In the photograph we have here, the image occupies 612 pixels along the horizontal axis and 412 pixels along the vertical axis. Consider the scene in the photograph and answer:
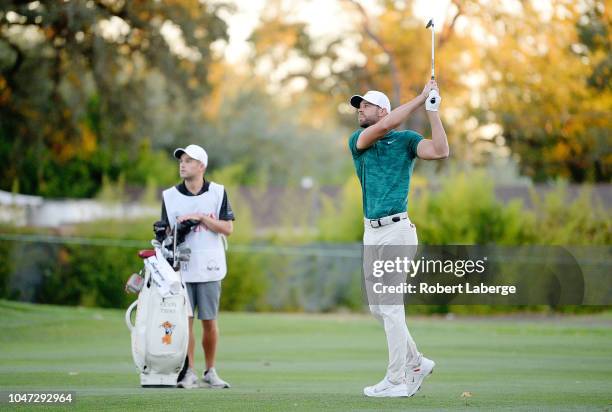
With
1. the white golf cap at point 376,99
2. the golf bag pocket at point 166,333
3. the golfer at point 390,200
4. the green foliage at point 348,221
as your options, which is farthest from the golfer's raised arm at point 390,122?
the green foliage at point 348,221

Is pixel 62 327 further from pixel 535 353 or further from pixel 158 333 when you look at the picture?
pixel 158 333

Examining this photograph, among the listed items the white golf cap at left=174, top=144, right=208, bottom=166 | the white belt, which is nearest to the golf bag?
the white golf cap at left=174, top=144, right=208, bottom=166

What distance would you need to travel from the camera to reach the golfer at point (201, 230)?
9359 millimetres

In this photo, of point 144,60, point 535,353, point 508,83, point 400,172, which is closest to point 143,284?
point 400,172

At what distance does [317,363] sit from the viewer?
12.6m

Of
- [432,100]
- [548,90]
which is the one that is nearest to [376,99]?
[432,100]

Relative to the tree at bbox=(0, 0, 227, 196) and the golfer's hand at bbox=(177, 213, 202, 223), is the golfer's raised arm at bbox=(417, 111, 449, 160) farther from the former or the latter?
the tree at bbox=(0, 0, 227, 196)

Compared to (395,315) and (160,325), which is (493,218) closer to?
(160,325)

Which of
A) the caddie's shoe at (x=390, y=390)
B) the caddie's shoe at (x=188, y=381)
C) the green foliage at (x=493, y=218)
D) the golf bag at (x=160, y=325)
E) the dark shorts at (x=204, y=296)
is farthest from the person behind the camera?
the green foliage at (x=493, y=218)

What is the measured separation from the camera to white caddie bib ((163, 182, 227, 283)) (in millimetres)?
9367

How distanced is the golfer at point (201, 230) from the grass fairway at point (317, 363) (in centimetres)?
75

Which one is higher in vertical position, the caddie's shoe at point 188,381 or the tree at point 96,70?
the tree at point 96,70

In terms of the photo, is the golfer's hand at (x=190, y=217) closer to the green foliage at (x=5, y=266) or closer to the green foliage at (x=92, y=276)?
the green foliage at (x=5, y=266)

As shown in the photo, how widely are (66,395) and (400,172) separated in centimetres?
300
